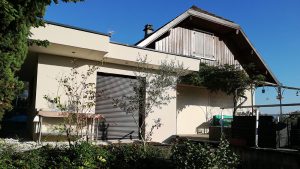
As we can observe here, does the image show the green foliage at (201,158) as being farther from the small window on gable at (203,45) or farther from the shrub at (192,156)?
the small window on gable at (203,45)

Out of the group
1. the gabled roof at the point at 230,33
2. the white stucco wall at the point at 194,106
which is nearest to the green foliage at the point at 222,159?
the white stucco wall at the point at 194,106

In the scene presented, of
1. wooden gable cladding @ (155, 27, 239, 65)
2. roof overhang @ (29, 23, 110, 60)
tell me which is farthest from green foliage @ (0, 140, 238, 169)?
wooden gable cladding @ (155, 27, 239, 65)

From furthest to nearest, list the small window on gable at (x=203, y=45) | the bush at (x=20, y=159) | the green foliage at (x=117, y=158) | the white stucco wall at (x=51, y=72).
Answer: the small window on gable at (x=203, y=45) → the white stucco wall at (x=51, y=72) → the bush at (x=20, y=159) → the green foliage at (x=117, y=158)

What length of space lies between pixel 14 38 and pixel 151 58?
6.85m

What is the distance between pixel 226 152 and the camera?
7.19 metres

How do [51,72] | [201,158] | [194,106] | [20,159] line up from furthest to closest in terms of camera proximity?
[194,106], [51,72], [20,159], [201,158]

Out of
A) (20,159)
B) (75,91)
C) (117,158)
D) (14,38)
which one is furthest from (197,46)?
(20,159)

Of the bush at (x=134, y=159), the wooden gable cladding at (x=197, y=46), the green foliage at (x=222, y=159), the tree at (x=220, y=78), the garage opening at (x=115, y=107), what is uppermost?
the wooden gable cladding at (x=197, y=46)

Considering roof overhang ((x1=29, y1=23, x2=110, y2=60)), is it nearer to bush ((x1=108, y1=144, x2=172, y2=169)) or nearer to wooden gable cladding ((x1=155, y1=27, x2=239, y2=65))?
bush ((x1=108, y1=144, x2=172, y2=169))

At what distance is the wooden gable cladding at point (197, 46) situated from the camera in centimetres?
1761

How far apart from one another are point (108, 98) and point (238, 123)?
5.40 metres

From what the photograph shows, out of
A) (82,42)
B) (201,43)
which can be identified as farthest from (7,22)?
(201,43)

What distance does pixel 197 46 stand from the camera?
743 inches

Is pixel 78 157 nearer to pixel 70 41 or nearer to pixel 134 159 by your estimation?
pixel 134 159
